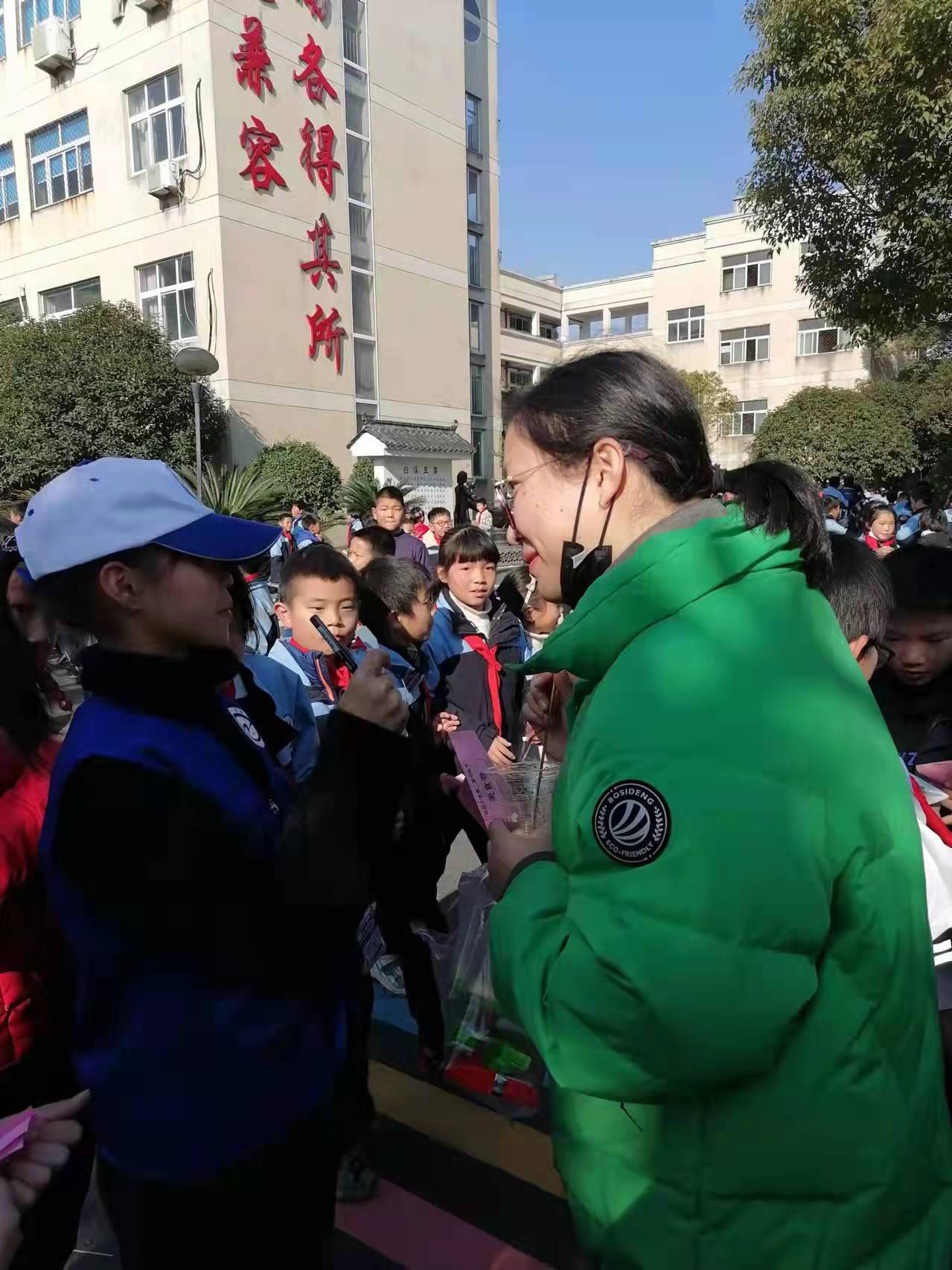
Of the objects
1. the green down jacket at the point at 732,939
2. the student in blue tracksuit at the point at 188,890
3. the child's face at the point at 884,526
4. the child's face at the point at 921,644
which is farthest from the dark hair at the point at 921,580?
the child's face at the point at 884,526

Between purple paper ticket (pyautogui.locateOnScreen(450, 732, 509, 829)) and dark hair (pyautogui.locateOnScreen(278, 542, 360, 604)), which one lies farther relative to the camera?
dark hair (pyautogui.locateOnScreen(278, 542, 360, 604))

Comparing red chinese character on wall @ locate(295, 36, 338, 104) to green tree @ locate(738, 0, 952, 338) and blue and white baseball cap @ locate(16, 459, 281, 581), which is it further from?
blue and white baseball cap @ locate(16, 459, 281, 581)

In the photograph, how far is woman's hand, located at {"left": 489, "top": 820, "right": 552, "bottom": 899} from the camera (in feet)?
3.61

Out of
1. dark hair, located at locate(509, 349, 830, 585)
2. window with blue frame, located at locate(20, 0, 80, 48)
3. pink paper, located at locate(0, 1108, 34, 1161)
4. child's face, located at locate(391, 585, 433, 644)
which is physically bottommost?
pink paper, located at locate(0, 1108, 34, 1161)

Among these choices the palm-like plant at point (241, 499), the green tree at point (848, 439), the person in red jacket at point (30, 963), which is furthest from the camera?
the green tree at point (848, 439)

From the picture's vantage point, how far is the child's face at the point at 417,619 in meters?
3.52

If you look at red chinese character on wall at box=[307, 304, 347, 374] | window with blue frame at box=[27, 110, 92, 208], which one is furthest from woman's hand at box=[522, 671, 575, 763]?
window with blue frame at box=[27, 110, 92, 208]

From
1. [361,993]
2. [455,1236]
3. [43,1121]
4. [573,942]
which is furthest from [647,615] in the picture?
[455,1236]

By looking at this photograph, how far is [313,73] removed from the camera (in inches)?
794

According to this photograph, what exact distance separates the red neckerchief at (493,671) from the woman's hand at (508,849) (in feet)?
7.71

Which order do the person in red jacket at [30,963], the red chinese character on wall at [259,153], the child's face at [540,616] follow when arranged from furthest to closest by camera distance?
the red chinese character on wall at [259,153]
the child's face at [540,616]
the person in red jacket at [30,963]

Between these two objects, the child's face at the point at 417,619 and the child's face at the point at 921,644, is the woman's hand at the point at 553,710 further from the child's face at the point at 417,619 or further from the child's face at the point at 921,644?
the child's face at the point at 417,619

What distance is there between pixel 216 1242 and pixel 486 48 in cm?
3291

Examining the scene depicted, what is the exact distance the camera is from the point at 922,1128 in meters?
0.99
